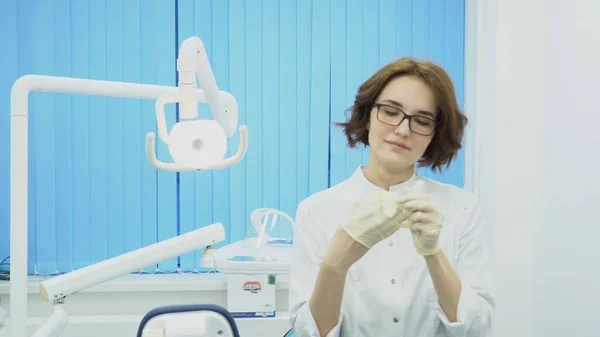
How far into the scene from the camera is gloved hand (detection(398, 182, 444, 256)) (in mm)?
1165

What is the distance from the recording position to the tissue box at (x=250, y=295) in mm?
2449

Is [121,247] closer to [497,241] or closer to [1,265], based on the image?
[1,265]

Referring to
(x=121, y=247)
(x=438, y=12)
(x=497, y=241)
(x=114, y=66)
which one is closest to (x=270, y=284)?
(x=121, y=247)

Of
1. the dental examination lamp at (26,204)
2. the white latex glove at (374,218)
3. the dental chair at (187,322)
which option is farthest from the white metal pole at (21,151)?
the white latex glove at (374,218)

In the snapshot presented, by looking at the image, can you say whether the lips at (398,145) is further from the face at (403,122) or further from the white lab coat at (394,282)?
the white lab coat at (394,282)

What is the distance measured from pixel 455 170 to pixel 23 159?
2.04 m

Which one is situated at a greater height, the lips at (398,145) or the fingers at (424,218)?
the lips at (398,145)

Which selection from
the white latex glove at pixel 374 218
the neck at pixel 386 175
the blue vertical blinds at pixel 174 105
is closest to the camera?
the white latex glove at pixel 374 218

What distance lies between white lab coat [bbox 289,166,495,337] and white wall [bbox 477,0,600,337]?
1012 millimetres

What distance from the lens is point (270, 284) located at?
8.09ft

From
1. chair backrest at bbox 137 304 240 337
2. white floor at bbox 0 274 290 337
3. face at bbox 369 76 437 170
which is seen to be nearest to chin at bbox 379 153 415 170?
face at bbox 369 76 437 170

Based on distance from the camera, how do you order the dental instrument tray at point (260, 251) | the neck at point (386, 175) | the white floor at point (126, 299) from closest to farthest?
the neck at point (386, 175), the dental instrument tray at point (260, 251), the white floor at point (126, 299)

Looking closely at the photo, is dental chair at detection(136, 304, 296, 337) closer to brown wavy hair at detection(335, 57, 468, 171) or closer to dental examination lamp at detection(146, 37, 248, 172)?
dental examination lamp at detection(146, 37, 248, 172)

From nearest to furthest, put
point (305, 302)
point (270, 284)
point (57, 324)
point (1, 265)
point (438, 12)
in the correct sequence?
point (305, 302) → point (57, 324) → point (270, 284) → point (1, 265) → point (438, 12)
